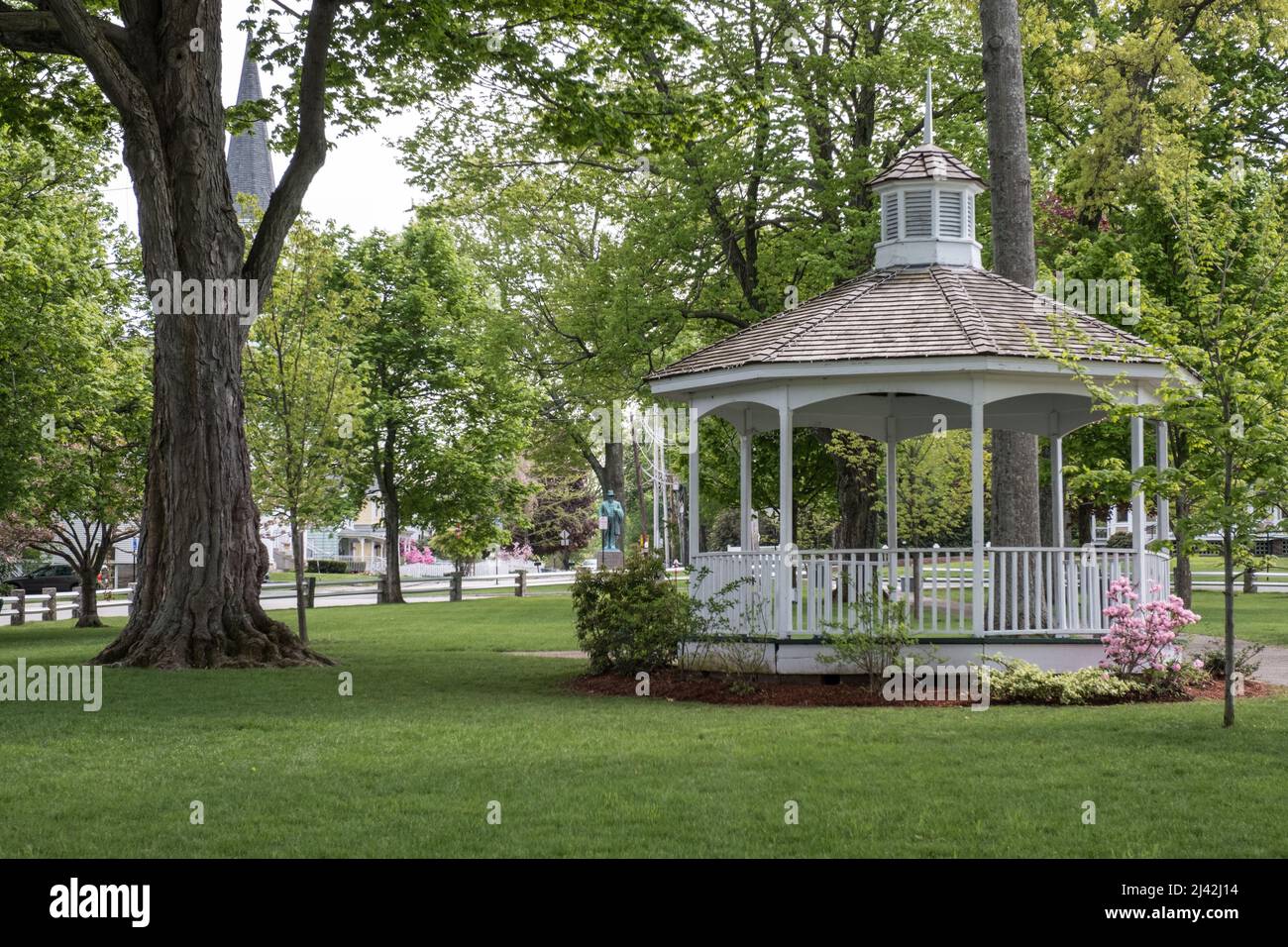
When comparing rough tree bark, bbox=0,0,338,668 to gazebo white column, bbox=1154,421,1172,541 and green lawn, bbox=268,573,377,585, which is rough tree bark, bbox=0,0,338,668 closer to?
gazebo white column, bbox=1154,421,1172,541

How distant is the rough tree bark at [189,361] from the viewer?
18484 millimetres

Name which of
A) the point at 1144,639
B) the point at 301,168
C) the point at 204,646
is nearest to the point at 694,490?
the point at 1144,639

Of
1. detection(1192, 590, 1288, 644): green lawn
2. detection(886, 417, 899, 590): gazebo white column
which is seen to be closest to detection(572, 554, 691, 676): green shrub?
detection(886, 417, 899, 590): gazebo white column

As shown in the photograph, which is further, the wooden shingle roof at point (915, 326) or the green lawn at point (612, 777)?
the wooden shingle roof at point (915, 326)

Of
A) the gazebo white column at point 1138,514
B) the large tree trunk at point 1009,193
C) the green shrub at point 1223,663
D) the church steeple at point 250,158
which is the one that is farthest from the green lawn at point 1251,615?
the church steeple at point 250,158

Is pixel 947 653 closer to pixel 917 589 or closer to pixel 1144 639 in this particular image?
pixel 917 589

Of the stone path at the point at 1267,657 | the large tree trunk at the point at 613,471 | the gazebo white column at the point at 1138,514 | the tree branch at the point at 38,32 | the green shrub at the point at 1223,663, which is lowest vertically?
the stone path at the point at 1267,657

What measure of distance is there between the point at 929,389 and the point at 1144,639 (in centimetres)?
359

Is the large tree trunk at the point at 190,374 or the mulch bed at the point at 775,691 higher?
the large tree trunk at the point at 190,374

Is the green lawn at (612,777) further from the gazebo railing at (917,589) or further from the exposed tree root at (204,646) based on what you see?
the exposed tree root at (204,646)

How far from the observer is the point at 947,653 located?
16219 mm

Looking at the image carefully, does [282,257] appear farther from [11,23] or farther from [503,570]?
[503,570]

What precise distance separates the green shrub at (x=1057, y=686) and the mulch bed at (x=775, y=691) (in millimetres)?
168

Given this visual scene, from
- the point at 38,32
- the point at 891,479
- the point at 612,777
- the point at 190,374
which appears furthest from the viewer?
the point at 891,479
